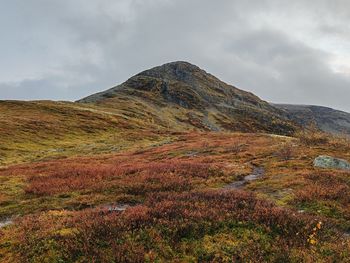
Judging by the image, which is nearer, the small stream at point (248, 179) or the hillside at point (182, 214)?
the hillside at point (182, 214)

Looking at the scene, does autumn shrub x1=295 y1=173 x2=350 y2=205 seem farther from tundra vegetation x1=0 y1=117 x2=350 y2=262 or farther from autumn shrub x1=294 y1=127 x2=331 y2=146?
autumn shrub x1=294 y1=127 x2=331 y2=146

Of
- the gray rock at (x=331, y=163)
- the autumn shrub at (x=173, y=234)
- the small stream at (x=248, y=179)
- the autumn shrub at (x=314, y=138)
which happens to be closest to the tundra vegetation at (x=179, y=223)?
the autumn shrub at (x=173, y=234)

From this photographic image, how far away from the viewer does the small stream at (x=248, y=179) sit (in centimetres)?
2350

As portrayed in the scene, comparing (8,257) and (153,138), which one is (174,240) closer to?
(8,257)

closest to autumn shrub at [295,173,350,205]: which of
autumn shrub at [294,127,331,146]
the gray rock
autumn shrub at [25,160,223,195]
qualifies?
the gray rock

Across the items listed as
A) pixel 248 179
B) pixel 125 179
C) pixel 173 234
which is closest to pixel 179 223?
pixel 173 234

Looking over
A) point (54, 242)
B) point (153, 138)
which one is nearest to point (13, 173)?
point (54, 242)

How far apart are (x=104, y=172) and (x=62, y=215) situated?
455 inches

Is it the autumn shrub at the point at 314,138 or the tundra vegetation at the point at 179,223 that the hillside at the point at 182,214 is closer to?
the tundra vegetation at the point at 179,223

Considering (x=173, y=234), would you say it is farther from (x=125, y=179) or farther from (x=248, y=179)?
(x=248, y=179)

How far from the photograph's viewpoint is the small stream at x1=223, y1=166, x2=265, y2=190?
77.1 ft

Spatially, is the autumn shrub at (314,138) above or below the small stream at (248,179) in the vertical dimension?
above

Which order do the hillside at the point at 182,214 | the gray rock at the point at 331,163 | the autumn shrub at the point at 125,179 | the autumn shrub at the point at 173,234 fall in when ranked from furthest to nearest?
1. the gray rock at the point at 331,163
2. the autumn shrub at the point at 125,179
3. the hillside at the point at 182,214
4. the autumn shrub at the point at 173,234

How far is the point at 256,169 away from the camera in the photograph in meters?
31.3
